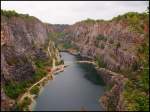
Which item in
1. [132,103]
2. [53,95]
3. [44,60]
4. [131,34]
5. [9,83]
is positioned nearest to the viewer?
[132,103]

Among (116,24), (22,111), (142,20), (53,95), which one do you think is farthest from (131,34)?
(22,111)

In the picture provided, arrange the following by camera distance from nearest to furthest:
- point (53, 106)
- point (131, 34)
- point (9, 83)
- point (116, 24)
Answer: point (53, 106) < point (9, 83) < point (131, 34) < point (116, 24)

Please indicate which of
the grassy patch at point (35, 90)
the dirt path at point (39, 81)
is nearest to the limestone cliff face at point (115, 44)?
the dirt path at point (39, 81)

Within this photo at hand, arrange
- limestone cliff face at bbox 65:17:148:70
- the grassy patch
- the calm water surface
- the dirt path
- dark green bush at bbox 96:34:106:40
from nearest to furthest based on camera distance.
A: the calm water surface → the dirt path → the grassy patch → limestone cliff face at bbox 65:17:148:70 → dark green bush at bbox 96:34:106:40

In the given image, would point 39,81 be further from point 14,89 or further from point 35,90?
point 14,89

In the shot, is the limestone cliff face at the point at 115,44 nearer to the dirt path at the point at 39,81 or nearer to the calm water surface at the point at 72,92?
the calm water surface at the point at 72,92

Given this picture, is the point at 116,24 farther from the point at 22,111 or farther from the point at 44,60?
the point at 22,111

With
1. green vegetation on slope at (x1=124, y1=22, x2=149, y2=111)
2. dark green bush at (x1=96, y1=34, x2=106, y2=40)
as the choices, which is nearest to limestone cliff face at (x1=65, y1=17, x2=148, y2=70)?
dark green bush at (x1=96, y1=34, x2=106, y2=40)

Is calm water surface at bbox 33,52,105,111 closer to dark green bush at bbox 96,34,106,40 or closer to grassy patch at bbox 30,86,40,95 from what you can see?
grassy patch at bbox 30,86,40,95
